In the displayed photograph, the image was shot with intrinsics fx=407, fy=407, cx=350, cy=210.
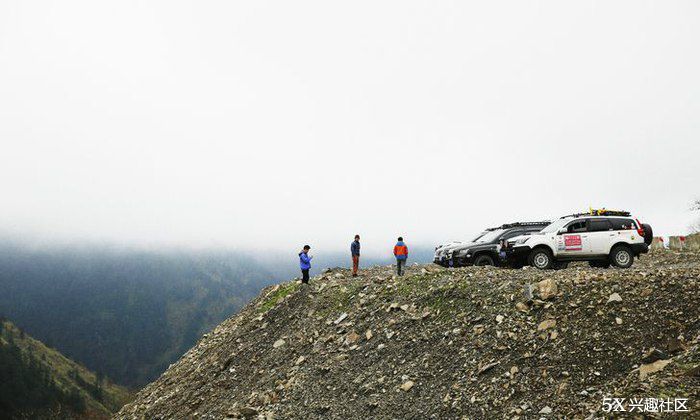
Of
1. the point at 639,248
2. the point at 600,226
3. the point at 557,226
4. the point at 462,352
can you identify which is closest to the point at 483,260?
the point at 557,226

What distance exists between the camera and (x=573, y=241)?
58.3ft

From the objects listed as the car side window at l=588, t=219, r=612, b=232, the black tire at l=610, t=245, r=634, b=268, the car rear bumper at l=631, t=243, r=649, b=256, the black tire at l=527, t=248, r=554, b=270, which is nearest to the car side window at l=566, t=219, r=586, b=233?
the car side window at l=588, t=219, r=612, b=232

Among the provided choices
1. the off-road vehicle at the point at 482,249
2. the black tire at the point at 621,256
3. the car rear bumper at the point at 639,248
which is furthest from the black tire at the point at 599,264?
the off-road vehicle at the point at 482,249

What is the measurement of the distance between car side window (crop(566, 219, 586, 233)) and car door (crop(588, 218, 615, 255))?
296mm

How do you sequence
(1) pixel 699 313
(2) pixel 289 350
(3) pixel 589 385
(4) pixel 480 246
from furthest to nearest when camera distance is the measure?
(4) pixel 480 246
(2) pixel 289 350
(1) pixel 699 313
(3) pixel 589 385

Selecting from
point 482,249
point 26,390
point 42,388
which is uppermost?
point 482,249

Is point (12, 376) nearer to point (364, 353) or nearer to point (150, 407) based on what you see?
point (150, 407)

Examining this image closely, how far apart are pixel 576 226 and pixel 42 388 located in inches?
6709

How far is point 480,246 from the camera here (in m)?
20.2

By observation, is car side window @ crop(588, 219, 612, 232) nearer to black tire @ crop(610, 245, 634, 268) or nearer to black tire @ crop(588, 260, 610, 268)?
black tire @ crop(610, 245, 634, 268)

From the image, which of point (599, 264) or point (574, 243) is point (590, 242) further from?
point (599, 264)

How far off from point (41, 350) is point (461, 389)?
223692mm

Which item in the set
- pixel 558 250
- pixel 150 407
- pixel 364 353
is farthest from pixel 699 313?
pixel 150 407

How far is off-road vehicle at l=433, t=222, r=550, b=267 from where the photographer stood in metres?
20.1
